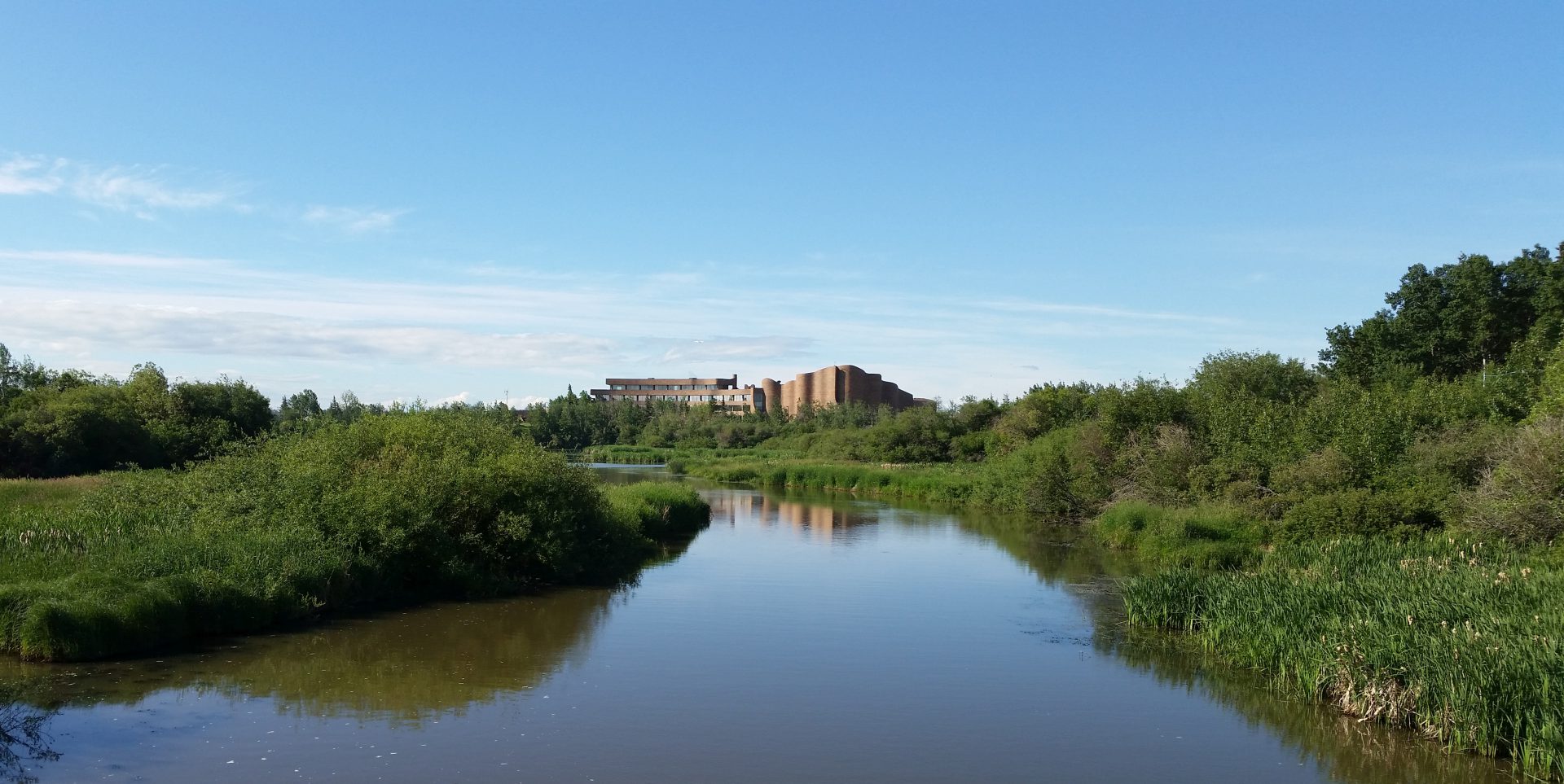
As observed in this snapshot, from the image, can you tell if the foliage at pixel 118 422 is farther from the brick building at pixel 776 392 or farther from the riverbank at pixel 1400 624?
the brick building at pixel 776 392

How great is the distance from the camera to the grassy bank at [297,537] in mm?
15555

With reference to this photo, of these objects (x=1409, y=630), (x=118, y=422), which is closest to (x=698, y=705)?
(x=1409, y=630)

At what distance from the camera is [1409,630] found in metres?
13.2

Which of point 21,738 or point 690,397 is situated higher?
point 690,397

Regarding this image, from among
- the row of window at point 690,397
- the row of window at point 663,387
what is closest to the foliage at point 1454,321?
the row of window at point 690,397

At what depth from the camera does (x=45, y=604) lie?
571 inches

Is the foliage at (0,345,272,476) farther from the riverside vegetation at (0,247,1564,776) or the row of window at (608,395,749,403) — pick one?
the row of window at (608,395,749,403)

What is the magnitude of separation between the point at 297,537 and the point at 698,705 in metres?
9.26

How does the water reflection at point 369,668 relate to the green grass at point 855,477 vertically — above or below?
below

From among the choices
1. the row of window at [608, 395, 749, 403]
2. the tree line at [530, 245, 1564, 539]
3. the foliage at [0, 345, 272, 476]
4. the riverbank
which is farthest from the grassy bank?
the row of window at [608, 395, 749, 403]

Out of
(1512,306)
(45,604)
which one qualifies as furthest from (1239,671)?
(1512,306)

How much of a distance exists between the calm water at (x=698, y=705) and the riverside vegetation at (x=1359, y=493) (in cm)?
83

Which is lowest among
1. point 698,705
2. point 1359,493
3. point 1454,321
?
point 698,705

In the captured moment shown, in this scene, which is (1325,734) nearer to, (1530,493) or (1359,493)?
(1530,493)
